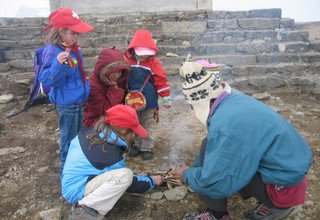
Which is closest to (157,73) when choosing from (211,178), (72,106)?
(72,106)

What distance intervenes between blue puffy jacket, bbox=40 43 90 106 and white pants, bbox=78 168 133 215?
95 centimetres

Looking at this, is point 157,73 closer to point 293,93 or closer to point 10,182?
point 10,182

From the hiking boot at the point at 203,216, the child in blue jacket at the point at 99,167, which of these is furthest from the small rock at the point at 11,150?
the hiking boot at the point at 203,216

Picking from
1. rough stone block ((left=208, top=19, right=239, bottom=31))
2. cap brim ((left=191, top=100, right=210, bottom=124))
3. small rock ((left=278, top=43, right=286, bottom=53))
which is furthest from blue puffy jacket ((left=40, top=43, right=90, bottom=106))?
small rock ((left=278, top=43, right=286, bottom=53))

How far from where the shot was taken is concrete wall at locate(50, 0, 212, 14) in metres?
8.62

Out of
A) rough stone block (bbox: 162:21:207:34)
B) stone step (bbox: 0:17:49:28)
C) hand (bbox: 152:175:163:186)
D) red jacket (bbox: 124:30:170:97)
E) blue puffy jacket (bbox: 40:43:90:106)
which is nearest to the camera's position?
blue puffy jacket (bbox: 40:43:90:106)

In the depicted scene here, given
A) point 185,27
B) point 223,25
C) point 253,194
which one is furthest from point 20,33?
point 253,194

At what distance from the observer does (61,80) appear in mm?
3152

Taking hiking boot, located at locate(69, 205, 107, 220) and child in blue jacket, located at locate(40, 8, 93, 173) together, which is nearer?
hiking boot, located at locate(69, 205, 107, 220)

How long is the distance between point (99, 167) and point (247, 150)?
128 cm

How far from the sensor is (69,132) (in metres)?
3.44

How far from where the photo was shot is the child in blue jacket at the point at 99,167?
268 cm

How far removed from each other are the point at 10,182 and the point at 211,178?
2523 mm

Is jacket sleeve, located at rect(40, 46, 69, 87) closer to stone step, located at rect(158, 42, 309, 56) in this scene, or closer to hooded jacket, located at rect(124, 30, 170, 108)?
hooded jacket, located at rect(124, 30, 170, 108)
